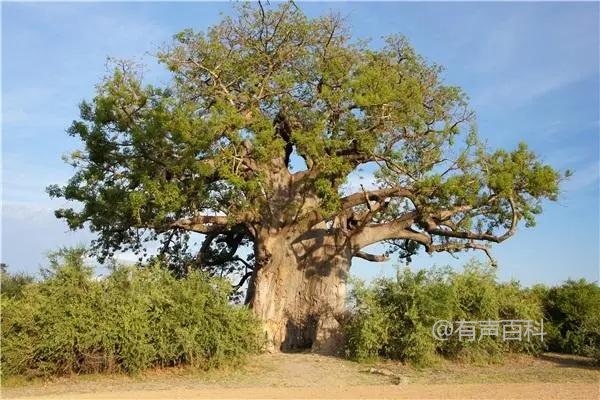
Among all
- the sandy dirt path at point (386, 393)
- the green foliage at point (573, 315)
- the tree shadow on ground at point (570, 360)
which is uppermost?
the green foliage at point (573, 315)

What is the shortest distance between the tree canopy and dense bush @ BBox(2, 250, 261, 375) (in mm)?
2862

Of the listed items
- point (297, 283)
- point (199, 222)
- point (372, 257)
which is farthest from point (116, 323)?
point (372, 257)

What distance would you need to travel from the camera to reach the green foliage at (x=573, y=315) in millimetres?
17406

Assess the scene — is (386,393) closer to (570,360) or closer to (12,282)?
(570,360)

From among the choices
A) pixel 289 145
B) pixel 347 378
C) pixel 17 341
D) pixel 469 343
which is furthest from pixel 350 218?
pixel 17 341

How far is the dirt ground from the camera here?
449 inches

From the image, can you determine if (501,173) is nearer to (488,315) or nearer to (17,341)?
(488,315)

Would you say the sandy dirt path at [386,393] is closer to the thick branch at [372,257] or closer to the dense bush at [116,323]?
the dense bush at [116,323]

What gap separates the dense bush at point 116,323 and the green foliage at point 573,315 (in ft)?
31.3

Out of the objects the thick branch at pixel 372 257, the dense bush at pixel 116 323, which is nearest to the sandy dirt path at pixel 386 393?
the dense bush at pixel 116 323

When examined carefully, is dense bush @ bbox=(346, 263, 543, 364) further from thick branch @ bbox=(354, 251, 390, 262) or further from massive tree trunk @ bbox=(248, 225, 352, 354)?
thick branch @ bbox=(354, 251, 390, 262)

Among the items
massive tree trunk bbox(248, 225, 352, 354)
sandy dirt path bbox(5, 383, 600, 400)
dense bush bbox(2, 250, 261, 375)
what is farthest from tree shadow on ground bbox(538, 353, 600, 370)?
dense bush bbox(2, 250, 261, 375)

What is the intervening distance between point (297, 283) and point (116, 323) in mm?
6788

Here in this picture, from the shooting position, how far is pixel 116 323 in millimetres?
13383
